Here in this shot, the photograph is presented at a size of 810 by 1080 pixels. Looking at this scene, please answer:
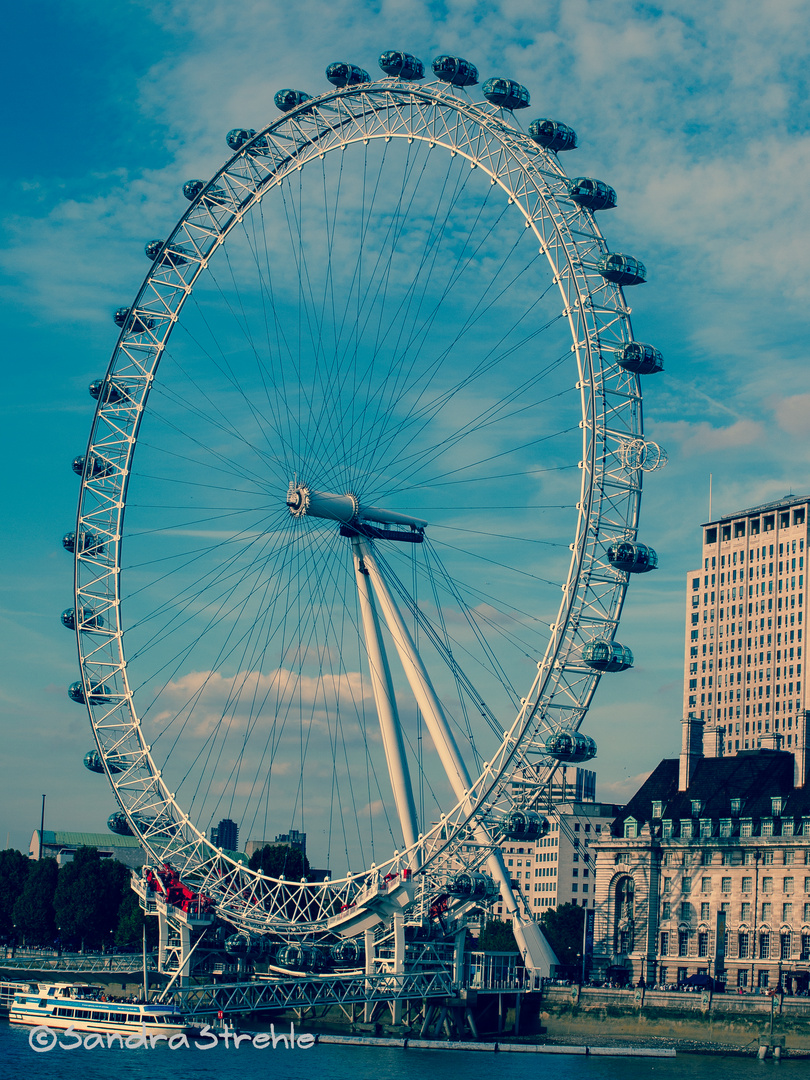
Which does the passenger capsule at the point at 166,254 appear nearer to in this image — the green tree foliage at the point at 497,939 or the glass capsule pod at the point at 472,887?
the glass capsule pod at the point at 472,887

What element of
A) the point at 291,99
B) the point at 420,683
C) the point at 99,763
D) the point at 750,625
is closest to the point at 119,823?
the point at 99,763

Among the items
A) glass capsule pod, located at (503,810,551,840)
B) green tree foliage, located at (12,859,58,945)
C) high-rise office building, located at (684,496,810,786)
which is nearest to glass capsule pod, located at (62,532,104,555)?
glass capsule pod, located at (503,810,551,840)

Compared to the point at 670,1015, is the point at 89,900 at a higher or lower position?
higher

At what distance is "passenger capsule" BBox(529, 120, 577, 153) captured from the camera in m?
71.8

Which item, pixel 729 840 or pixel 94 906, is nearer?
pixel 729 840

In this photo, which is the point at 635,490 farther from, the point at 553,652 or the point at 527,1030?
the point at 527,1030

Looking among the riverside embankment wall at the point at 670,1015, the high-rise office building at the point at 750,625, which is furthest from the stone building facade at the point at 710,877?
the high-rise office building at the point at 750,625

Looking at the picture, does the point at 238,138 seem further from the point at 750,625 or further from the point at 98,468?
the point at 750,625

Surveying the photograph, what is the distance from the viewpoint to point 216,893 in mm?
87188

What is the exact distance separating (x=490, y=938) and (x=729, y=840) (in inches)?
1728

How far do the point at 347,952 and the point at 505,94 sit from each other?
153 ft

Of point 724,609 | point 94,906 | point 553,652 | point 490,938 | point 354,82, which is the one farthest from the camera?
point 724,609

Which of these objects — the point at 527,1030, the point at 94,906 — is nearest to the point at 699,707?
the point at 94,906

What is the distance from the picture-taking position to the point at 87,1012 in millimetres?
80125
